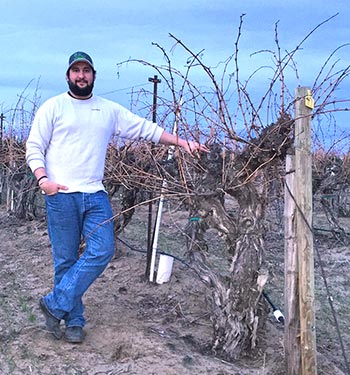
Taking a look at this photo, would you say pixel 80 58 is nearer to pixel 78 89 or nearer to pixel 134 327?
pixel 78 89

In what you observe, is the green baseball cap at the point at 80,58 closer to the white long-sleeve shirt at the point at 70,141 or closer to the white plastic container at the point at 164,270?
the white long-sleeve shirt at the point at 70,141

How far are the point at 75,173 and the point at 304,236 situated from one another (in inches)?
63.0

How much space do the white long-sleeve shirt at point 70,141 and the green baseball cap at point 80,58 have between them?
0.24 metres

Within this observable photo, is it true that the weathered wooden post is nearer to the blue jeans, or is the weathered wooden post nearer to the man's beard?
the blue jeans

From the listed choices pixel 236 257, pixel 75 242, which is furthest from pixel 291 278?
pixel 75 242

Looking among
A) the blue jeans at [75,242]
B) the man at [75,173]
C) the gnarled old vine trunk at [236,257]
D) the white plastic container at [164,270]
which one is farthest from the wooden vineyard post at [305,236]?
the white plastic container at [164,270]

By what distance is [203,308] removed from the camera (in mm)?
5492

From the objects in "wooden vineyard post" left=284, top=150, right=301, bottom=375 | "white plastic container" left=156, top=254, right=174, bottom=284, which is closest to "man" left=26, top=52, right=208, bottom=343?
"wooden vineyard post" left=284, top=150, right=301, bottom=375

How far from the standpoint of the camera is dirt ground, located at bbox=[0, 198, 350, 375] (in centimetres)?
412

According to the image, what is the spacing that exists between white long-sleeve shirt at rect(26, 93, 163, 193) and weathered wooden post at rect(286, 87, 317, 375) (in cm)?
142

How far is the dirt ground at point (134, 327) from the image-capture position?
4.12m

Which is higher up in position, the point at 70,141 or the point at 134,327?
the point at 70,141

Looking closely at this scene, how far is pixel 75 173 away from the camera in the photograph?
4312 millimetres

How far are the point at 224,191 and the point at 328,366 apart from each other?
4.43 feet
